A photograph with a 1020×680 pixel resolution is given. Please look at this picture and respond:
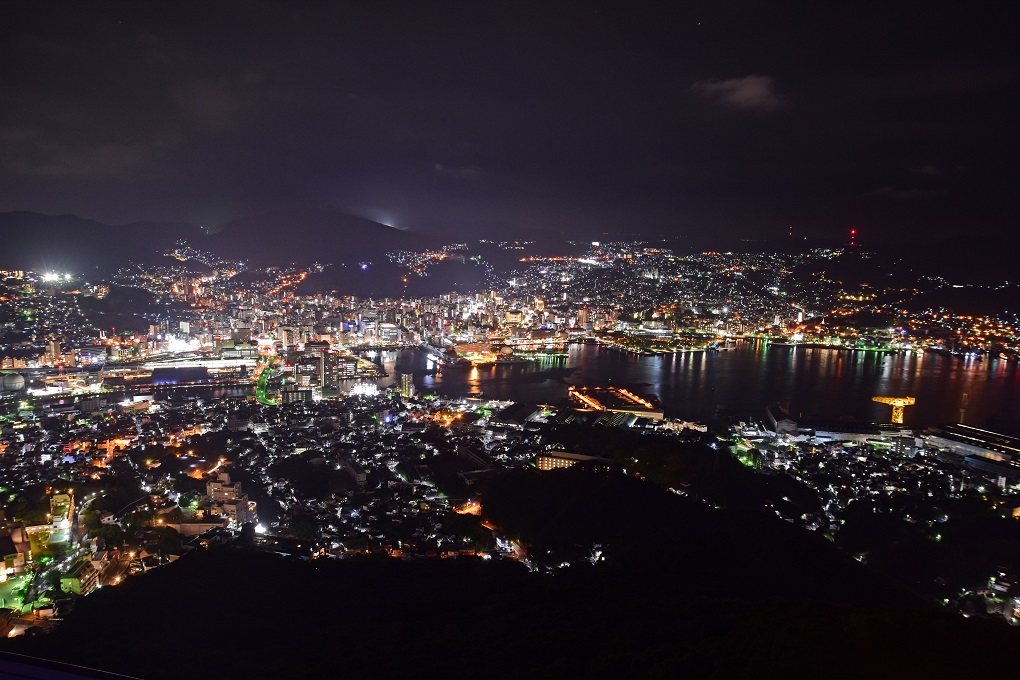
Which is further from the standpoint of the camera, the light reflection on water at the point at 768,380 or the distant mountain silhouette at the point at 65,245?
the distant mountain silhouette at the point at 65,245

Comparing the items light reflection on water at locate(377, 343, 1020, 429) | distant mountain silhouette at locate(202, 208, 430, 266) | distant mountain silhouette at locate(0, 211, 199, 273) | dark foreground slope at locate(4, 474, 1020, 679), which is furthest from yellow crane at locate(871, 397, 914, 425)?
distant mountain silhouette at locate(202, 208, 430, 266)

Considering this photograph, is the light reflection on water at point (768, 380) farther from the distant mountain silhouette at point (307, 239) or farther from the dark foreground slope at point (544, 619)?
the distant mountain silhouette at point (307, 239)

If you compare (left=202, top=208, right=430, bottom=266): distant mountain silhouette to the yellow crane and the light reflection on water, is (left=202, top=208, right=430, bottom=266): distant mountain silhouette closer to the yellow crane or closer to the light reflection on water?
the light reflection on water

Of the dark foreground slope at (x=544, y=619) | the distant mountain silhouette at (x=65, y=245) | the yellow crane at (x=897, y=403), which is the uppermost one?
the distant mountain silhouette at (x=65, y=245)

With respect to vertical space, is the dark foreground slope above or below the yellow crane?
below

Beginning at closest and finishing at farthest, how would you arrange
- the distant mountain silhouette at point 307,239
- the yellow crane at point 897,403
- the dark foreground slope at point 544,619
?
the dark foreground slope at point 544,619, the yellow crane at point 897,403, the distant mountain silhouette at point 307,239

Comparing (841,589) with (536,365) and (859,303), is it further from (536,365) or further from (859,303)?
(859,303)

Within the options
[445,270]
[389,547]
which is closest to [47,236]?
[445,270]

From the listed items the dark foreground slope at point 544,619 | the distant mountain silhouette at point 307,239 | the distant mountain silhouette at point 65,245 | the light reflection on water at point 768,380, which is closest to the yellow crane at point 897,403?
the light reflection on water at point 768,380

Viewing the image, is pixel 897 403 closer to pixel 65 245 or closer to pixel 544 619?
pixel 544 619

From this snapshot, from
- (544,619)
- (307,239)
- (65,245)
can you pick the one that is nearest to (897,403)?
(544,619)
